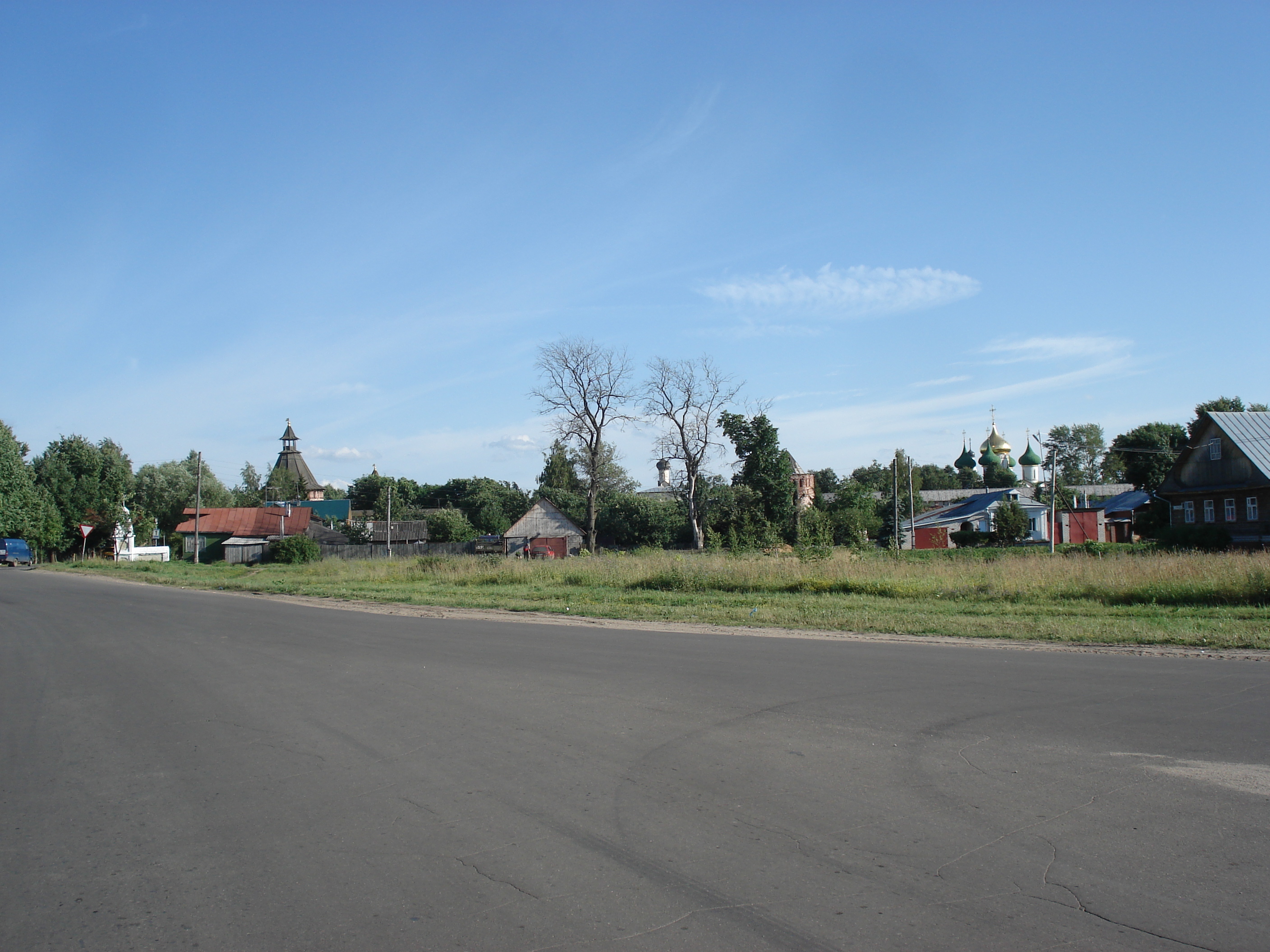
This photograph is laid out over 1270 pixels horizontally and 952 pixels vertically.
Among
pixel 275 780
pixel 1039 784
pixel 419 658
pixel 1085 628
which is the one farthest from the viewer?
pixel 1085 628

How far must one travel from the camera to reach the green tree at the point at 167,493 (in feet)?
291

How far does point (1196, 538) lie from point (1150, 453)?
2986 cm

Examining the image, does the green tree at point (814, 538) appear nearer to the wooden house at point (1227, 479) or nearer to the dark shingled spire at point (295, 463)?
the wooden house at point (1227, 479)

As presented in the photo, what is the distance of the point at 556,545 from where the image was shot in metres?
64.2

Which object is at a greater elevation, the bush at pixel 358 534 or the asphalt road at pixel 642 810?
the bush at pixel 358 534

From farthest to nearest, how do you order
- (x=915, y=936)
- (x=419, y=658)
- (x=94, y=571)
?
(x=94, y=571), (x=419, y=658), (x=915, y=936)

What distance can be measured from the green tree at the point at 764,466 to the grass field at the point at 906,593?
3278 centimetres

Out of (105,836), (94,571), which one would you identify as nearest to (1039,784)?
(105,836)

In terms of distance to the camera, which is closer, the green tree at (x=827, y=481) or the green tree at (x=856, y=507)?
the green tree at (x=856, y=507)

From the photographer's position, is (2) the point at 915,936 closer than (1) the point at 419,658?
Yes

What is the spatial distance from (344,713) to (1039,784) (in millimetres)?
6187

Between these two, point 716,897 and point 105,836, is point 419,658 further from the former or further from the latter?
point 716,897

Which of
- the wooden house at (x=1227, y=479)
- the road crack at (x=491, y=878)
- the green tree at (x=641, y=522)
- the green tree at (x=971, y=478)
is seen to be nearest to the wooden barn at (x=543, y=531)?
the green tree at (x=641, y=522)

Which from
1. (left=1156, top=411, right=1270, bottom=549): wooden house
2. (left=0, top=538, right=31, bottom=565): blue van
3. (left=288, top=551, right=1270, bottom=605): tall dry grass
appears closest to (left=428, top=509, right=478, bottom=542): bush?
(left=0, top=538, right=31, bottom=565): blue van
